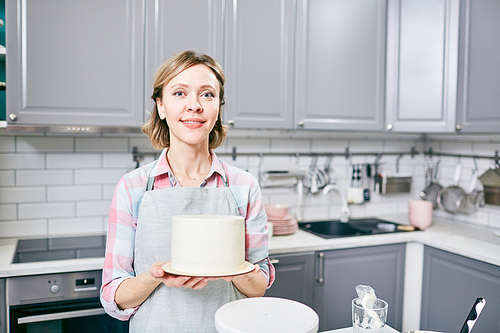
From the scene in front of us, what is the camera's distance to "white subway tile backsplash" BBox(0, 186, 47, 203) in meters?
2.28

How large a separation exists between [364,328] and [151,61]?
1651 millimetres

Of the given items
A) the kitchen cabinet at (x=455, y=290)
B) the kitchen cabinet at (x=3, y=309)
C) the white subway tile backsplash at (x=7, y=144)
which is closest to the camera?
the kitchen cabinet at (x=3, y=309)

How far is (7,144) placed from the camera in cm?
227

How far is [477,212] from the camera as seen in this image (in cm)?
286

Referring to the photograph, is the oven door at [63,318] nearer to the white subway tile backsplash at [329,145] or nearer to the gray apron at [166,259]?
the gray apron at [166,259]

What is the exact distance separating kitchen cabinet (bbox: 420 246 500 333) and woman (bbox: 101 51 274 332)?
4.60 feet

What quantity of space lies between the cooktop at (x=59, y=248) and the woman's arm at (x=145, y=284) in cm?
84

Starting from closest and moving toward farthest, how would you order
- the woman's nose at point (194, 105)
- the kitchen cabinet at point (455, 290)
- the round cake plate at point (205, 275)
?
1. the round cake plate at point (205, 275)
2. the woman's nose at point (194, 105)
3. the kitchen cabinet at point (455, 290)

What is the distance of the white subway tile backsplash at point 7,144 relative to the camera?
2262mm

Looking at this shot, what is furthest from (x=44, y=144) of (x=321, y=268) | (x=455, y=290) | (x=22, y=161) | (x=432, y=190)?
(x=432, y=190)

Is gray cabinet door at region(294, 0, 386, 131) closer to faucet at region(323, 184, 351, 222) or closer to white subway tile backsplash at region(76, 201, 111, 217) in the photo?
faucet at region(323, 184, 351, 222)

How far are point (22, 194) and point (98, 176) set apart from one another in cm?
39

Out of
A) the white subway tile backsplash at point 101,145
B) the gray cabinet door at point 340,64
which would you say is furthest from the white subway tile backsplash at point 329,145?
the white subway tile backsplash at point 101,145

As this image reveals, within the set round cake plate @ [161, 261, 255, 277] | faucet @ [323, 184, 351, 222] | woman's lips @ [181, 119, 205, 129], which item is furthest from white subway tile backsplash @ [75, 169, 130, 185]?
round cake plate @ [161, 261, 255, 277]
